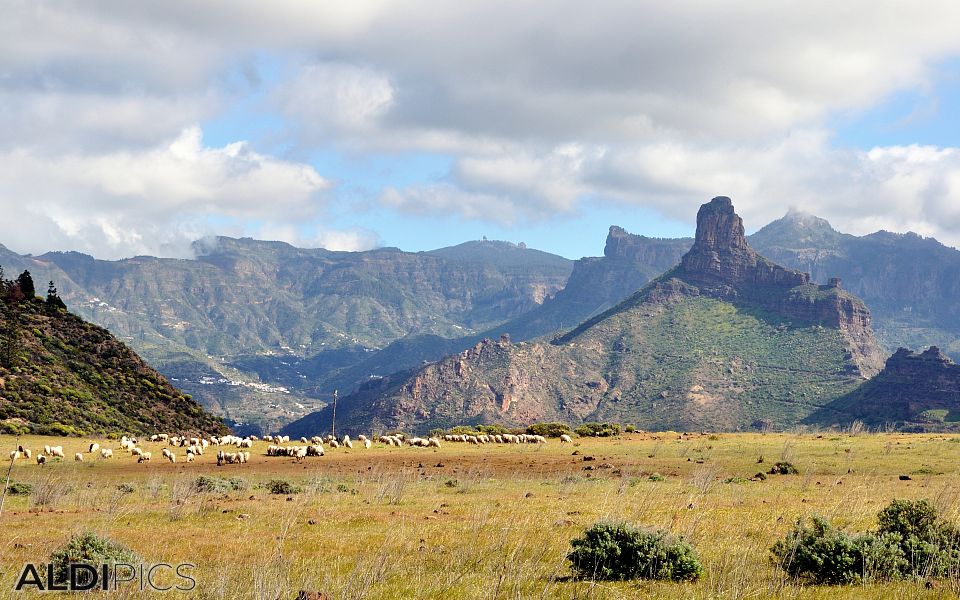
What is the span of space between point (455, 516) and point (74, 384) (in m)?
60.6

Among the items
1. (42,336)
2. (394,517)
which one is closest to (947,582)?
(394,517)

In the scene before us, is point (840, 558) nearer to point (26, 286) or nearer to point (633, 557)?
point (633, 557)

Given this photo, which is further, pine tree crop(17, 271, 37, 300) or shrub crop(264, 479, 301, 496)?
pine tree crop(17, 271, 37, 300)

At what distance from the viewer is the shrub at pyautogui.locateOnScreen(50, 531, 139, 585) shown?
13406 mm

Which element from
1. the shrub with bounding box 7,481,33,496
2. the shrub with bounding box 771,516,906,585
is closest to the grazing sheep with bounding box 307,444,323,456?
the shrub with bounding box 7,481,33,496

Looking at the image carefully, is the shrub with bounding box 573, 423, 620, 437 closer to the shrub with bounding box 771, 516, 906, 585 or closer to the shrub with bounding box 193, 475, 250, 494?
the shrub with bounding box 193, 475, 250, 494

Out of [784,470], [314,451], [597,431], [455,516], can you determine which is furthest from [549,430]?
[455,516]

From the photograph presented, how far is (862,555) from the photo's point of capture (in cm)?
1429

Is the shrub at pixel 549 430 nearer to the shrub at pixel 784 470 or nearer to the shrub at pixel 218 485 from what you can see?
the shrub at pixel 784 470

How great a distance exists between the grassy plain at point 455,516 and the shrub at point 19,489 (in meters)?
0.57

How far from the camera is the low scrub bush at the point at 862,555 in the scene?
14.1 metres

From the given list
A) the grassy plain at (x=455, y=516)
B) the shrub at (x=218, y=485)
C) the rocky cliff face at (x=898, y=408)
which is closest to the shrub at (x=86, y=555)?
the grassy plain at (x=455, y=516)

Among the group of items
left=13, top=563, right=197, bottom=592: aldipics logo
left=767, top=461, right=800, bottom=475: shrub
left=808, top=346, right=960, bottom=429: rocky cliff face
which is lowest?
left=808, top=346, right=960, bottom=429: rocky cliff face

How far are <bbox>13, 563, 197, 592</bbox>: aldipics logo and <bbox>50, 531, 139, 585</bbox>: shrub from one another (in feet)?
0.06
